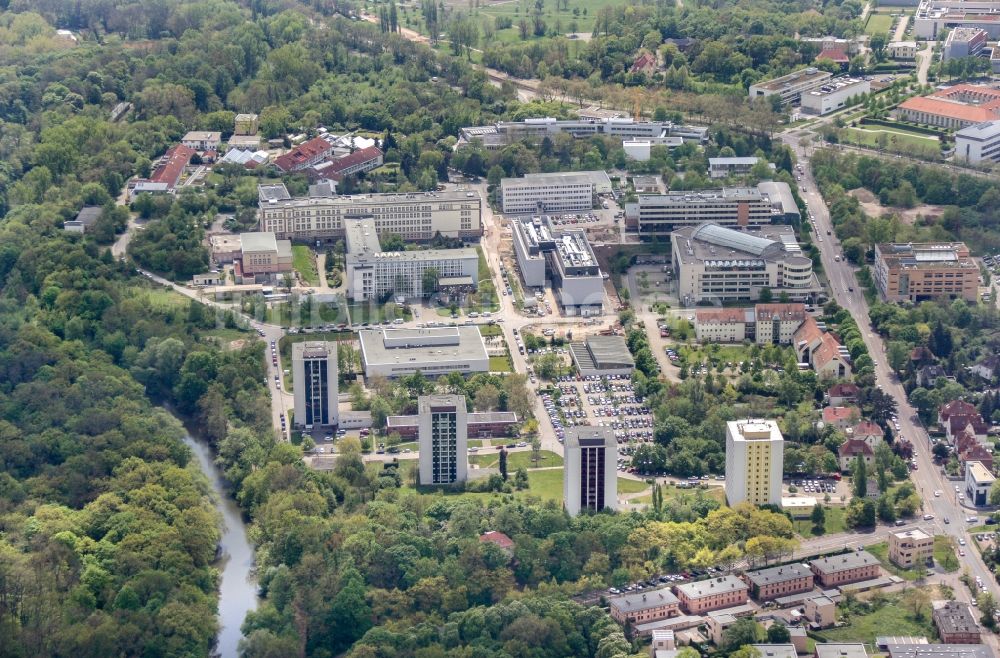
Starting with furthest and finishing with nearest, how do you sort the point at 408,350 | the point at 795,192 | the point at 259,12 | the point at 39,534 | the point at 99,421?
the point at 259,12, the point at 795,192, the point at 408,350, the point at 99,421, the point at 39,534

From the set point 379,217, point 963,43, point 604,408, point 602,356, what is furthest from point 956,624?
point 963,43

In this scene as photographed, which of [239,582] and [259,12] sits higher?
[259,12]

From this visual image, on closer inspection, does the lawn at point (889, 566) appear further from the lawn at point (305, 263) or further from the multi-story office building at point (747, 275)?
the lawn at point (305, 263)

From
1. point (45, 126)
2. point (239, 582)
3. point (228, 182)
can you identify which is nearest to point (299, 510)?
point (239, 582)

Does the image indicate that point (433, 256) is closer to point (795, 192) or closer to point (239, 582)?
point (795, 192)

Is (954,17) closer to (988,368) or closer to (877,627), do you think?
(988,368)

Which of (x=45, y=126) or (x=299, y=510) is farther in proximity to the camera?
(x=45, y=126)

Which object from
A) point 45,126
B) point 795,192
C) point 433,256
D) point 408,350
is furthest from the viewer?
point 45,126

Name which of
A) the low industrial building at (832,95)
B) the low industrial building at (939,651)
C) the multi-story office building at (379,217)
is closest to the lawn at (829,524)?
the low industrial building at (939,651)
